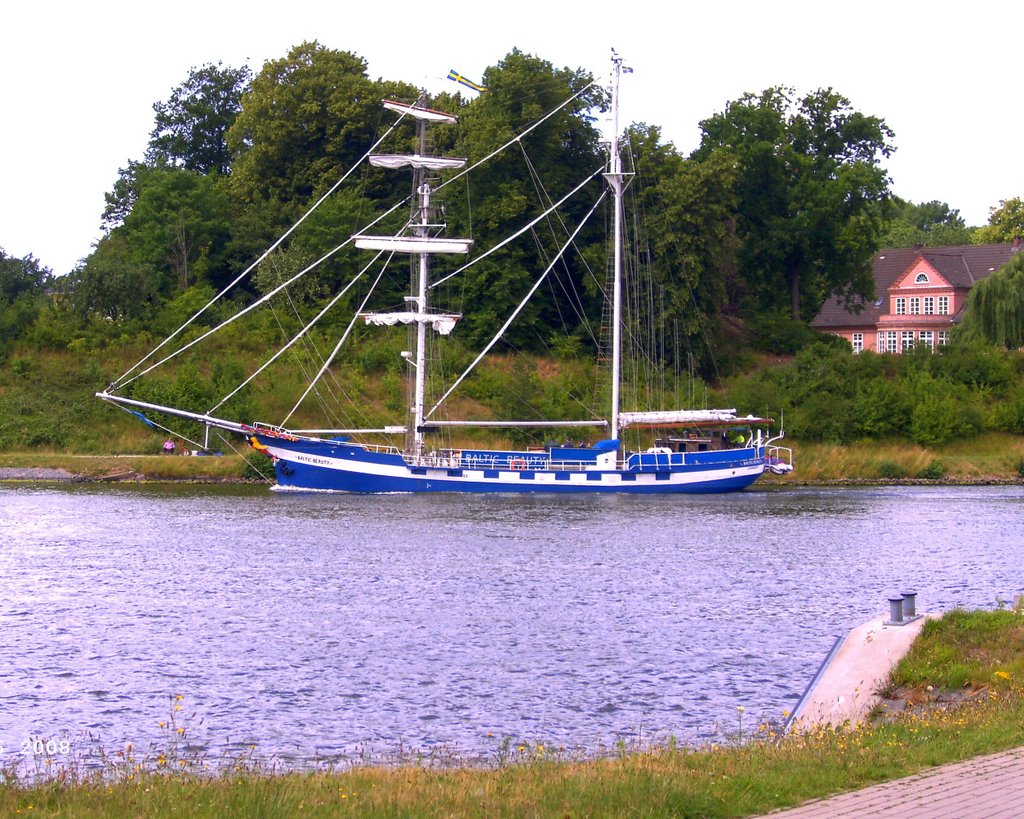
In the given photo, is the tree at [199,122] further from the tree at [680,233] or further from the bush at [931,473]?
the bush at [931,473]

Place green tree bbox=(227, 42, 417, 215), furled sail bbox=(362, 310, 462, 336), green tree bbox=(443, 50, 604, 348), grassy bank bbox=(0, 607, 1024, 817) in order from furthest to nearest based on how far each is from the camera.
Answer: green tree bbox=(227, 42, 417, 215)
green tree bbox=(443, 50, 604, 348)
furled sail bbox=(362, 310, 462, 336)
grassy bank bbox=(0, 607, 1024, 817)

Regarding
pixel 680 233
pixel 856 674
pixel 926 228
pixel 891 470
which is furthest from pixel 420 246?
pixel 926 228

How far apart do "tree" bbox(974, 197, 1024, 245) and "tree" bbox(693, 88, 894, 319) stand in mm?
33179

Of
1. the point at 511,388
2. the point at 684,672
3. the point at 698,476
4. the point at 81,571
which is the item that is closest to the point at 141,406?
the point at 511,388

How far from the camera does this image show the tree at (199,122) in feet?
333

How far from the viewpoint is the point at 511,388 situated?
75250mm

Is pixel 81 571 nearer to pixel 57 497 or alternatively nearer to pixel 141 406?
pixel 57 497

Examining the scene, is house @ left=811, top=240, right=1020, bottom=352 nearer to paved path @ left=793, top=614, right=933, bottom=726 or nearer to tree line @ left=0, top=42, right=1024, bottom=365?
tree line @ left=0, top=42, right=1024, bottom=365

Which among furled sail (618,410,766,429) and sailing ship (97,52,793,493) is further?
furled sail (618,410,766,429)

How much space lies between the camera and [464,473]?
66.4 meters

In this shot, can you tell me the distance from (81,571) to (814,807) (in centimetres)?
2804

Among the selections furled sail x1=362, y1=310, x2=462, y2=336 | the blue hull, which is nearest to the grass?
the blue hull

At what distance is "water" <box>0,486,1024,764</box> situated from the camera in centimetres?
2134

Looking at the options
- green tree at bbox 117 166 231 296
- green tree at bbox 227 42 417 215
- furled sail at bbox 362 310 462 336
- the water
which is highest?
green tree at bbox 227 42 417 215
